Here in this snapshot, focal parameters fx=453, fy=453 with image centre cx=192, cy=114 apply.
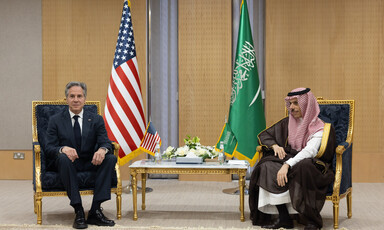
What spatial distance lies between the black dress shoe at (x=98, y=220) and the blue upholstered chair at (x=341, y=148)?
181cm

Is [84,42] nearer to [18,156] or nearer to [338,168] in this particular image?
[18,156]

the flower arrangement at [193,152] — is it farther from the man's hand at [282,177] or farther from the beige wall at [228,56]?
the beige wall at [228,56]

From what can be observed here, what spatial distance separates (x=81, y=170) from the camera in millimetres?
3900

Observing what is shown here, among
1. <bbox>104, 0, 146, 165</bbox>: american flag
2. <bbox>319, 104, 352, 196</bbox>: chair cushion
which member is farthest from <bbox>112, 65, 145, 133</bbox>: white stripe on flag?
<bbox>319, 104, 352, 196</bbox>: chair cushion

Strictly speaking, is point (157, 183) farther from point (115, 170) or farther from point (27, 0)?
point (27, 0)

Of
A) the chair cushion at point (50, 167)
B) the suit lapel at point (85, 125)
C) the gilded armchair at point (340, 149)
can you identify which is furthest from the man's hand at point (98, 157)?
the gilded armchair at point (340, 149)

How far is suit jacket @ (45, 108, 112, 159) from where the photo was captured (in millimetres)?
3895

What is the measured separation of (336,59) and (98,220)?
159 inches

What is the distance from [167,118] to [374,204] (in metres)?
3.07

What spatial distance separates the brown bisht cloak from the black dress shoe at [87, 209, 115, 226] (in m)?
1.20

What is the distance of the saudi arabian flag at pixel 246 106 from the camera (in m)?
5.42

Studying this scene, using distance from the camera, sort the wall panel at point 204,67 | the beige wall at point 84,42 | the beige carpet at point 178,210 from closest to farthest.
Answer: the beige carpet at point 178,210, the wall panel at point 204,67, the beige wall at point 84,42

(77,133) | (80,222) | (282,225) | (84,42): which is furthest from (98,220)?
(84,42)

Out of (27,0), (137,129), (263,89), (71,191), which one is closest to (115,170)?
(71,191)
